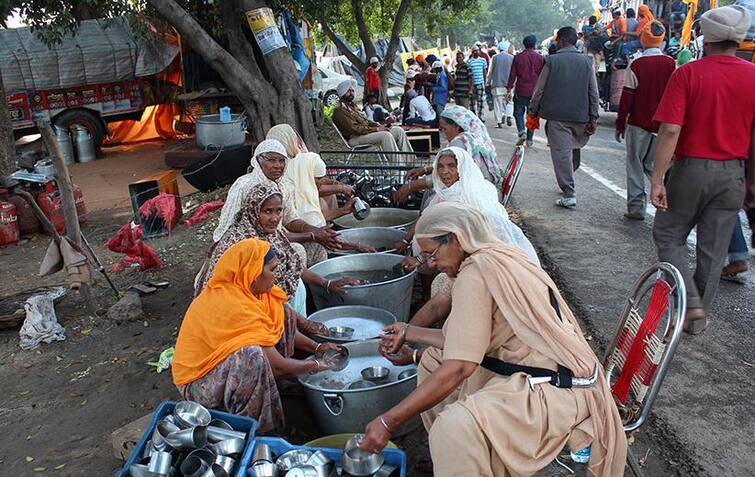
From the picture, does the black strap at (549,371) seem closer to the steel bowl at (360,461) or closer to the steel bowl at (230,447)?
the steel bowl at (360,461)

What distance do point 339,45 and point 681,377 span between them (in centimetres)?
1318

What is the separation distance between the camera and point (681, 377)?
3.33 meters

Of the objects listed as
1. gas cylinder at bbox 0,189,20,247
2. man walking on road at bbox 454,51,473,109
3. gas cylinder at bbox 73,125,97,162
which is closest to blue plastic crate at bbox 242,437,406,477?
gas cylinder at bbox 0,189,20,247

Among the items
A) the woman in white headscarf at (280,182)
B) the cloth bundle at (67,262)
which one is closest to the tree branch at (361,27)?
the woman in white headscarf at (280,182)

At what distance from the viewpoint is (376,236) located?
4.64 metres

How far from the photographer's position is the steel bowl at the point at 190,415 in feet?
8.05

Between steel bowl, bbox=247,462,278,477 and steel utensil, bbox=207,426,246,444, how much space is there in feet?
0.64

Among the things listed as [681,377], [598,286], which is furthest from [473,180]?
[681,377]

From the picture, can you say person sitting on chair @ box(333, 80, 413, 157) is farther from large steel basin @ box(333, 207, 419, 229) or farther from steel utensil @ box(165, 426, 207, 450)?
steel utensil @ box(165, 426, 207, 450)

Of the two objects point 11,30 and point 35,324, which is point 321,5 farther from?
point 35,324

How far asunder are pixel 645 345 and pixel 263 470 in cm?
157

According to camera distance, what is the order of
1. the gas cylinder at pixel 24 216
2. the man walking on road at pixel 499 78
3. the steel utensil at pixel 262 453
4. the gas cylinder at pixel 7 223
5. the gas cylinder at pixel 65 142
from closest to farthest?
the steel utensil at pixel 262 453 < the gas cylinder at pixel 7 223 < the gas cylinder at pixel 24 216 < the gas cylinder at pixel 65 142 < the man walking on road at pixel 499 78

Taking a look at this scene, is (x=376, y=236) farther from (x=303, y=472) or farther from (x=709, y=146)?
(x=303, y=472)

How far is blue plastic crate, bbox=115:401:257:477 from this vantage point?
2324 mm
